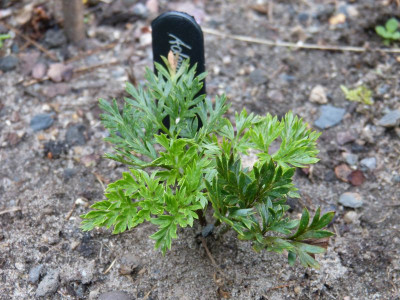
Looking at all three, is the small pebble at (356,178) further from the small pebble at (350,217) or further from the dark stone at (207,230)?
the dark stone at (207,230)

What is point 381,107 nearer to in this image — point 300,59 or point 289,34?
point 300,59

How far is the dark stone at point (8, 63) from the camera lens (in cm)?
292

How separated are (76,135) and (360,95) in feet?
5.20

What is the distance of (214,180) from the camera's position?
175 centimetres

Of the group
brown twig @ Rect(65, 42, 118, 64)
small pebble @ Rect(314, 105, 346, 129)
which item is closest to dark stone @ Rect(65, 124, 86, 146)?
brown twig @ Rect(65, 42, 118, 64)

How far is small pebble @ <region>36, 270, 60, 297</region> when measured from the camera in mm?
2020

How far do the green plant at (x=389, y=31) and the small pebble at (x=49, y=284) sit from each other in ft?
7.75

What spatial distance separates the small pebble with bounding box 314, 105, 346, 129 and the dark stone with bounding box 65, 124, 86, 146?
4.08 feet

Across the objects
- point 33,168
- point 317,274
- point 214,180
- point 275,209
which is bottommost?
point 317,274

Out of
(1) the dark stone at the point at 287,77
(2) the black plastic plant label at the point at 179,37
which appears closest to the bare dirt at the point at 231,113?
(1) the dark stone at the point at 287,77

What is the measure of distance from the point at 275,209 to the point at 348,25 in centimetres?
185

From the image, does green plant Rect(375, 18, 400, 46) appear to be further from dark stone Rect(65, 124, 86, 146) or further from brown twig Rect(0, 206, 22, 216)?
brown twig Rect(0, 206, 22, 216)

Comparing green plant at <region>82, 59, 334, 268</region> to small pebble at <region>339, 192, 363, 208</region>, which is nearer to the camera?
green plant at <region>82, 59, 334, 268</region>

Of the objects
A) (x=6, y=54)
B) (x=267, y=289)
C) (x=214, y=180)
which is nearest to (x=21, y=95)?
(x=6, y=54)
